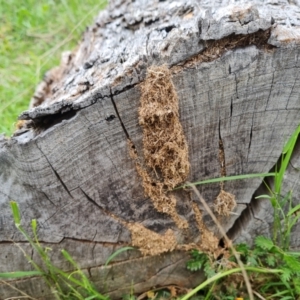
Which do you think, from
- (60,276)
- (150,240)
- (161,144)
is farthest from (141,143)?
(60,276)

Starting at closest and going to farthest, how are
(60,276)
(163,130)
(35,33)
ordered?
(163,130)
(60,276)
(35,33)

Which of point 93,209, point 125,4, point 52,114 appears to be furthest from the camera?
point 125,4

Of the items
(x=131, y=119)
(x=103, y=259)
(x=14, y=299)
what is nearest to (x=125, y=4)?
(x=131, y=119)

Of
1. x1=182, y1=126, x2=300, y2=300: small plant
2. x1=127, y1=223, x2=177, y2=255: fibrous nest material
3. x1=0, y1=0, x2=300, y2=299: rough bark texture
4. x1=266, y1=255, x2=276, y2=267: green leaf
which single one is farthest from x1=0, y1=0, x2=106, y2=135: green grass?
x1=266, y1=255, x2=276, y2=267: green leaf

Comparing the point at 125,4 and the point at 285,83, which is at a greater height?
the point at 125,4

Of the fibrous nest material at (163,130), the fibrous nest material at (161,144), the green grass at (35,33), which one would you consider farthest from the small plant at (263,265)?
the green grass at (35,33)

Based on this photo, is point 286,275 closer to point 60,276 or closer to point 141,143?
point 141,143

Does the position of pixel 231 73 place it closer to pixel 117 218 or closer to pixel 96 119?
pixel 96 119
